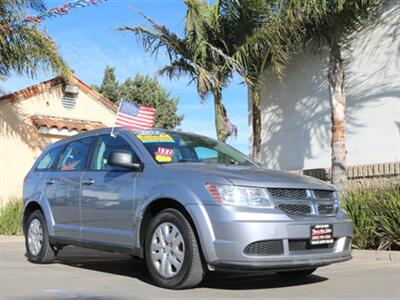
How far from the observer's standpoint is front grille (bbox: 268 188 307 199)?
6125mm

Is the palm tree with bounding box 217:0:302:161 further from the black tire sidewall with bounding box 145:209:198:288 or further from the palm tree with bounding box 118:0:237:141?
the black tire sidewall with bounding box 145:209:198:288

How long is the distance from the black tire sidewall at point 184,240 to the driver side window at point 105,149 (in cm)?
108

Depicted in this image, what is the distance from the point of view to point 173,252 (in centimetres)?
634

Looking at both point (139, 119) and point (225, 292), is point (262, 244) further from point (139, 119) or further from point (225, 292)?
point (139, 119)

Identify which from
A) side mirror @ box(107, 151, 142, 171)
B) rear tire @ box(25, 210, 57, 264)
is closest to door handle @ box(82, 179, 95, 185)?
side mirror @ box(107, 151, 142, 171)

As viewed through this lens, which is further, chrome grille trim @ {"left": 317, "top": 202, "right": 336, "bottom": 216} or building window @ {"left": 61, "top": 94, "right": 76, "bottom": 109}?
building window @ {"left": 61, "top": 94, "right": 76, "bottom": 109}

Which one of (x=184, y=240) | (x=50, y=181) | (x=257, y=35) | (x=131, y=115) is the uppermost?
(x=257, y=35)

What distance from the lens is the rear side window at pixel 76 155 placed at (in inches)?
320

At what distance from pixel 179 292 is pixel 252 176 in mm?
1419

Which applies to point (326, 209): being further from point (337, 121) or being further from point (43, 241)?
point (337, 121)

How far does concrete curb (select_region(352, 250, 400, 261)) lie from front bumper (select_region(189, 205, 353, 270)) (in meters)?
3.08

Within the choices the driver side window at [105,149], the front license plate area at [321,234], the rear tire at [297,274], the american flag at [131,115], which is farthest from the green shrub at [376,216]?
the driver side window at [105,149]

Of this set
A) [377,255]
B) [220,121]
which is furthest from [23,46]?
[377,255]

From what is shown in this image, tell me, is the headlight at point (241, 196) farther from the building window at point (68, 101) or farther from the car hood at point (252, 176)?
the building window at point (68, 101)
